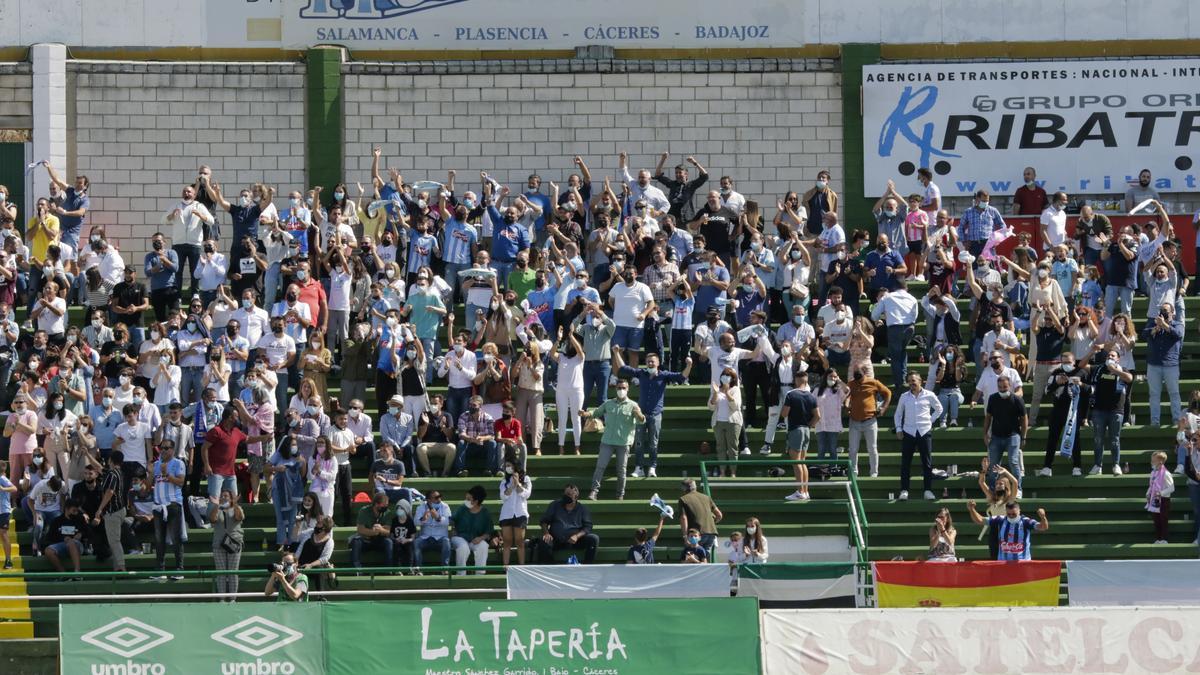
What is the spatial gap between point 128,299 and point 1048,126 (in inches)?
604

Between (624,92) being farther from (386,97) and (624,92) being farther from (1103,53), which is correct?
(1103,53)

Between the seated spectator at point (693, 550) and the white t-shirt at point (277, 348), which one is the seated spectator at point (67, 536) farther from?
the seated spectator at point (693, 550)

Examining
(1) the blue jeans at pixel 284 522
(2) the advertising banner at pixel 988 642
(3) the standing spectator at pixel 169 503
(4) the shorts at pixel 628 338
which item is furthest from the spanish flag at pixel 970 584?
(3) the standing spectator at pixel 169 503

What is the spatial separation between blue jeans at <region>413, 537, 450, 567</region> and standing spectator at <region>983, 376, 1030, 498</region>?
7.25 meters

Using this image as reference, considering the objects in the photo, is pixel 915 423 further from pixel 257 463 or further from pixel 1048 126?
pixel 1048 126

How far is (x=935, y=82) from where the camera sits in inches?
1346

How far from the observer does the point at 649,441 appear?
27438 millimetres

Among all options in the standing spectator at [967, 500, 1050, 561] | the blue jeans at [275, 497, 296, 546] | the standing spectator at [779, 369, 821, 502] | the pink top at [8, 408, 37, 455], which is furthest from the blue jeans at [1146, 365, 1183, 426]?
the pink top at [8, 408, 37, 455]

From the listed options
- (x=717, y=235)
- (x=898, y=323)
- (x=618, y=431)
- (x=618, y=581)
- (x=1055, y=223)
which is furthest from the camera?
(x=1055, y=223)

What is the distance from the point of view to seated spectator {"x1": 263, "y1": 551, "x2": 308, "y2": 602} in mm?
23266

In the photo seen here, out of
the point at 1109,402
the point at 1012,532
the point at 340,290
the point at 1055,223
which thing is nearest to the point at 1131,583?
the point at 1012,532

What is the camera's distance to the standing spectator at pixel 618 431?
87.6 feet

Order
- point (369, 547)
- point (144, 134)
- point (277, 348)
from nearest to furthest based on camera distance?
point (369, 547) < point (277, 348) < point (144, 134)

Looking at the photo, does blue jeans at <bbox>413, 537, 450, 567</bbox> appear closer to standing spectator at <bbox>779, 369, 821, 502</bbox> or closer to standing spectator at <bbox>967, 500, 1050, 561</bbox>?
standing spectator at <bbox>779, 369, 821, 502</bbox>
